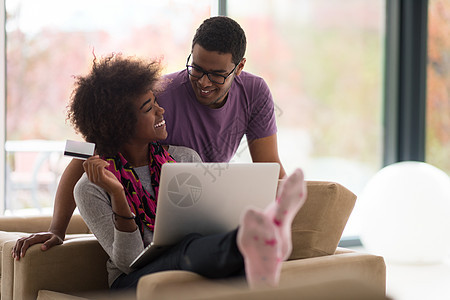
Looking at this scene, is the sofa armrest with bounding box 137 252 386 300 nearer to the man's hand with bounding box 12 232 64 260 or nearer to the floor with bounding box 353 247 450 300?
the man's hand with bounding box 12 232 64 260

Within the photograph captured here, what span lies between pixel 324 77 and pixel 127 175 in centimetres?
323

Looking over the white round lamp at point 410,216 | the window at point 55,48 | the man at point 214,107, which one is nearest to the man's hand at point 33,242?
the man at point 214,107

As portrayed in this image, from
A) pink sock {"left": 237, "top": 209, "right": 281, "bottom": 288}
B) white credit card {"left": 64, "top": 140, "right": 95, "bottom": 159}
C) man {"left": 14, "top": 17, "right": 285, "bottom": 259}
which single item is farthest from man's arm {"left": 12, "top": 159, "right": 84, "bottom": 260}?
pink sock {"left": 237, "top": 209, "right": 281, "bottom": 288}

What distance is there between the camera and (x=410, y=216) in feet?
13.5

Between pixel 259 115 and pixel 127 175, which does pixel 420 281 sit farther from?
pixel 127 175

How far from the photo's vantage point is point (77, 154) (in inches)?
73.2

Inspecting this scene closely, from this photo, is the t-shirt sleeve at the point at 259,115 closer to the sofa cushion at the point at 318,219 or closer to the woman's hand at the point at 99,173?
the sofa cushion at the point at 318,219

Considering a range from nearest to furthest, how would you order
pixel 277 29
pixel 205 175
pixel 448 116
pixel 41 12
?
pixel 205 175 < pixel 41 12 < pixel 277 29 < pixel 448 116

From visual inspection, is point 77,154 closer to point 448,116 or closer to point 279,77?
point 279,77

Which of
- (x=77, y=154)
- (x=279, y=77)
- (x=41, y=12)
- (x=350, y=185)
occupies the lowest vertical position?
(x=350, y=185)

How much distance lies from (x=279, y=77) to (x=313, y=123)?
487 mm

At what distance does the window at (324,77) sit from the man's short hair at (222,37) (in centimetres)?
206

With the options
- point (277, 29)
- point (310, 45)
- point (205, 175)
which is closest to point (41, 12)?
point (277, 29)

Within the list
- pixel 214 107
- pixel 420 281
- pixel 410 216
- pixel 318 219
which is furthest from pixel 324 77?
pixel 318 219
